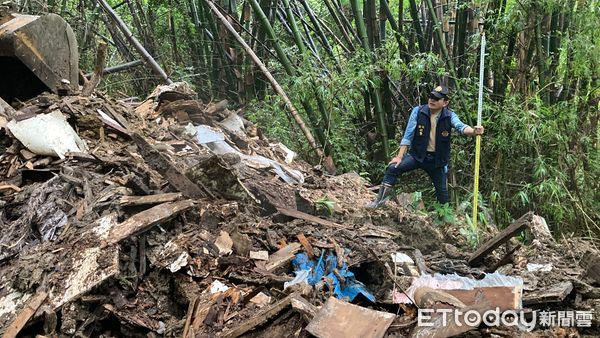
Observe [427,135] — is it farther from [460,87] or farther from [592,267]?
[592,267]

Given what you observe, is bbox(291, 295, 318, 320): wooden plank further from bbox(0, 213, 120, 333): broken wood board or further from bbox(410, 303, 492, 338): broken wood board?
bbox(0, 213, 120, 333): broken wood board

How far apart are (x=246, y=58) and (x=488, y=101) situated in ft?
9.10

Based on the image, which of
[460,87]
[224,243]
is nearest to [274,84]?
[460,87]

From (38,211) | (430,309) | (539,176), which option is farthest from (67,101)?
(539,176)

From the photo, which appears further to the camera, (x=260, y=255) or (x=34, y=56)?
(x=34, y=56)

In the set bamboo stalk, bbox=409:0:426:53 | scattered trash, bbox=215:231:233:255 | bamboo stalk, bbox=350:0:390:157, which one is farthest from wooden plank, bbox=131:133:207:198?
bamboo stalk, bbox=409:0:426:53

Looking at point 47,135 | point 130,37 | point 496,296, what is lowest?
point 496,296

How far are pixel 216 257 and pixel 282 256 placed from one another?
362 millimetres

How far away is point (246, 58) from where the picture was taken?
20.7ft

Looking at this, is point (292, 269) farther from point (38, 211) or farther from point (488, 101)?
point (488, 101)

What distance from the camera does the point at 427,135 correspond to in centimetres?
435

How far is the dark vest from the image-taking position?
4.31 m

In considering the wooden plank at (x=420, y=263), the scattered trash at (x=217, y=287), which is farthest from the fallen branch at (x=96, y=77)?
the wooden plank at (x=420, y=263)

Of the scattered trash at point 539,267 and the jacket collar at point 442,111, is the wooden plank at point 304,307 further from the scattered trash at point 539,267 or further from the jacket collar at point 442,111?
the jacket collar at point 442,111
